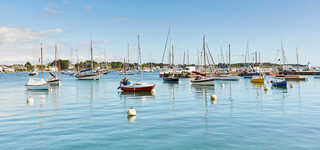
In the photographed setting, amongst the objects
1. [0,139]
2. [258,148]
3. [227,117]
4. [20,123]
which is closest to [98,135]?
[0,139]

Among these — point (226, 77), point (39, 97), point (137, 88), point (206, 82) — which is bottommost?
point (39, 97)

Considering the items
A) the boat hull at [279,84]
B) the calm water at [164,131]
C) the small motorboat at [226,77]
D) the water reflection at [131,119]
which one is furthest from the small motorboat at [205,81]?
the water reflection at [131,119]

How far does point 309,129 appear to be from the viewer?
1606cm

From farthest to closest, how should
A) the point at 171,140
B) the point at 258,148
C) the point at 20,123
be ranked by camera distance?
the point at 20,123
the point at 171,140
the point at 258,148

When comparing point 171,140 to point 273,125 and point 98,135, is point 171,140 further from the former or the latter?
point 273,125

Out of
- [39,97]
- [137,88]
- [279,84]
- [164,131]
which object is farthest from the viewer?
[279,84]

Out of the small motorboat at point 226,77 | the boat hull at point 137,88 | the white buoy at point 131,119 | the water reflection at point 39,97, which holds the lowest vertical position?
the water reflection at point 39,97

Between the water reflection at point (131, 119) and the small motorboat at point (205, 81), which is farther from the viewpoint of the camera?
the small motorboat at point (205, 81)

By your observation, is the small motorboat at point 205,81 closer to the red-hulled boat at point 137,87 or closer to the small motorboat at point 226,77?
the red-hulled boat at point 137,87

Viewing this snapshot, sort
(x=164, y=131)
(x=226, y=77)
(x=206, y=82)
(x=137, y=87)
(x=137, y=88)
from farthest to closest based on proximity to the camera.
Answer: (x=226, y=77) → (x=206, y=82) → (x=137, y=88) → (x=137, y=87) → (x=164, y=131)

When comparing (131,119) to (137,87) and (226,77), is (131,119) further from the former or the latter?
(226,77)

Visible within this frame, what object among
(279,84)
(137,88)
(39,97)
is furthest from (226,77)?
(39,97)

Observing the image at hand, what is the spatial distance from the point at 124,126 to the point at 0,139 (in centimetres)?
762

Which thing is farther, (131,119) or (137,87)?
(137,87)
